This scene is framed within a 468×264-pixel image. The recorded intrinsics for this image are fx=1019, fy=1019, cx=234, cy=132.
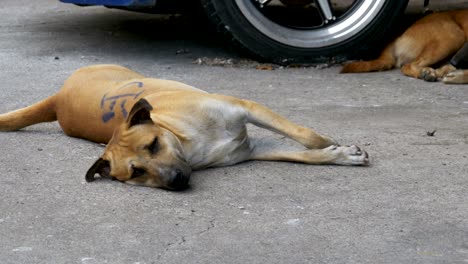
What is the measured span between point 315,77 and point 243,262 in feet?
9.69

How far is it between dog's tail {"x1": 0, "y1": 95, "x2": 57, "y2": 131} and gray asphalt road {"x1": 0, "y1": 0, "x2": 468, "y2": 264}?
67 millimetres

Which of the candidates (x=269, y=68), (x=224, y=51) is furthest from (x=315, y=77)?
(x=224, y=51)

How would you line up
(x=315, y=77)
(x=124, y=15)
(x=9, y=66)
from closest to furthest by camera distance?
(x=315, y=77)
(x=9, y=66)
(x=124, y=15)

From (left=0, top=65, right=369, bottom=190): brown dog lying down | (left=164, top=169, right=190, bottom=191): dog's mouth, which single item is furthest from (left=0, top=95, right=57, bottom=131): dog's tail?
(left=164, top=169, right=190, bottom=191): dog's mouth

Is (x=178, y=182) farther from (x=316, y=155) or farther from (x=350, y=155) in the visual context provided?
(x=350, y=155)

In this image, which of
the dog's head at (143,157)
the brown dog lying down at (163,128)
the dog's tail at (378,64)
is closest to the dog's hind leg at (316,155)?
the brown dog lying down at (163,128)

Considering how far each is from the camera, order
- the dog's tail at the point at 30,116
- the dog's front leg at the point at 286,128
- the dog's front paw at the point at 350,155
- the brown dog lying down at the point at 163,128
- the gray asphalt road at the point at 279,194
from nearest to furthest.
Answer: the gray asphalt road at the point at 279,194 < the brown dog lying down at the point at 163,128 < the dog's front paw at the point at 350,155 < the dog's front leg at the point at 286,128 < the dog's tail at the point at 30,116

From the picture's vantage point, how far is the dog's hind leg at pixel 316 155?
14.9ft

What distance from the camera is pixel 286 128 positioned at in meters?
4.69

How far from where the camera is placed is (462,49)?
22.0ft

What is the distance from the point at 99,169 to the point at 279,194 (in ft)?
2.63

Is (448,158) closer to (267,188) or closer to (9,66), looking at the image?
(267,188)

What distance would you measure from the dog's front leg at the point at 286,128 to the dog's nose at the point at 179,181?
0.56 metres

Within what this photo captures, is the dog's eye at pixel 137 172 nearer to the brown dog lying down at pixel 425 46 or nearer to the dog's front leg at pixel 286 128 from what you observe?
the dog's front leg at pixel 286 128
